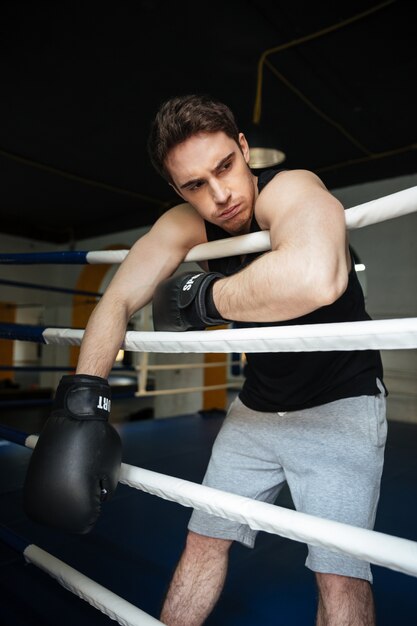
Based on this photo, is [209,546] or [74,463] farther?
[209,546]

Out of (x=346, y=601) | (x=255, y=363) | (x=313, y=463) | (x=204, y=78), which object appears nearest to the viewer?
(x=346, y=601)

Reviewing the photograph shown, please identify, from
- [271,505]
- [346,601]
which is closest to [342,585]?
[346,601]

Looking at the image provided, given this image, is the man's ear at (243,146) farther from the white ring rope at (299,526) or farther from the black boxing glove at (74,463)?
the white ring rope at (299,526)

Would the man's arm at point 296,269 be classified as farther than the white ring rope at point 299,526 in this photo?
Yes

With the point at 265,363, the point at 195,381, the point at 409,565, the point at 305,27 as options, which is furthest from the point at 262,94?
the point at 409,565

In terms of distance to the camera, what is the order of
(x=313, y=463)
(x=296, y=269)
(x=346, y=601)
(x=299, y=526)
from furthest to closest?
(x=313, y=463)
(x=346, y=601)
(x=296, y=269)
(x=299, y=526)

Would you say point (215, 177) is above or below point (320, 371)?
above

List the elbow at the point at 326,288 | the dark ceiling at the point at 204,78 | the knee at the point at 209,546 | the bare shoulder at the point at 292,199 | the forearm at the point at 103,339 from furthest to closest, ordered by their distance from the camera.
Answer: the dark ceiling at the point at 204,78 < the knee at the point at 209,546 < the forearm at the point at 103,339 < the bare shoulder at the point at 292,199 < the elbow at the point at 326,288

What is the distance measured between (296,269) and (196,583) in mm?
753

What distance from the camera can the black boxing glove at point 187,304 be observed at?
2.66 ft

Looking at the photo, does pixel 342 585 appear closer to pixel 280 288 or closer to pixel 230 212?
pixel 280 288

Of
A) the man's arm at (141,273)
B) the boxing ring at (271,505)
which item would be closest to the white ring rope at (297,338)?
the boxing ring at (271,505)

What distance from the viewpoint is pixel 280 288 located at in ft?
2.33

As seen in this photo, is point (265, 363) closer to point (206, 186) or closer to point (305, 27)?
point (206, 186)
